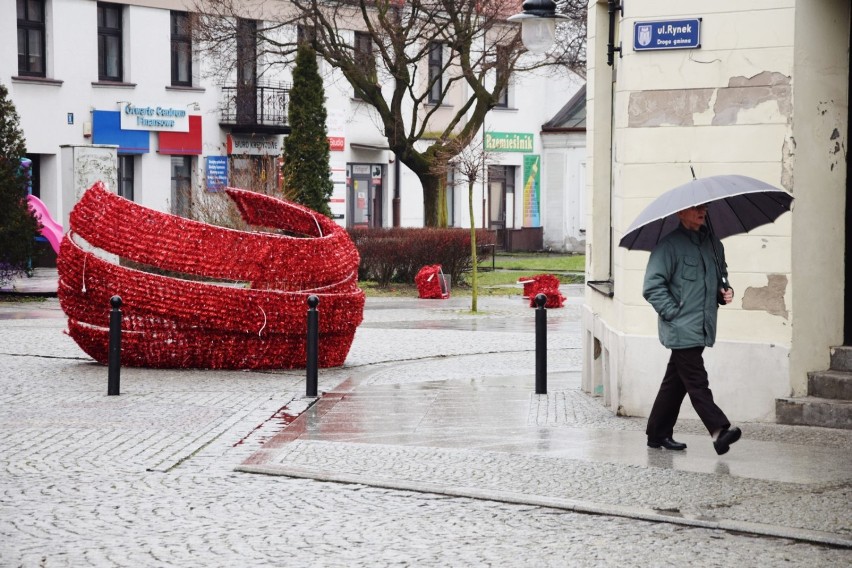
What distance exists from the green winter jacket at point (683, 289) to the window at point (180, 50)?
3057cm

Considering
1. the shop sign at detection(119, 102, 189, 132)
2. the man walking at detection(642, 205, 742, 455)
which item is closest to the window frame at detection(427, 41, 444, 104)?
the shop sign at detection(119, 102, 189, 132)

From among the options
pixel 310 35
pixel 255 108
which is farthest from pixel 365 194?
pixel 310 35

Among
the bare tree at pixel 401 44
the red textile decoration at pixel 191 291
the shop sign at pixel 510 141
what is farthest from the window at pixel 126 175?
the red textile decoration at pixel 191 291

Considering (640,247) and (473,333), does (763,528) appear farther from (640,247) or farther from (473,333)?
(473,333)

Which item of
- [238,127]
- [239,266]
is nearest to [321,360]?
[239,266]

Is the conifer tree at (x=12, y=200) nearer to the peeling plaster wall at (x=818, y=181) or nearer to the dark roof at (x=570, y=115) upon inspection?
the peeling plaster wall at (x=818, y=181)

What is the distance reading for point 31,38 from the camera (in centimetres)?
3506

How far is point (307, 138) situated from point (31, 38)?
7.93 m

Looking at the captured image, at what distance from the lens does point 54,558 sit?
642 cm

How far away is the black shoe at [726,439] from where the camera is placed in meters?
8.76

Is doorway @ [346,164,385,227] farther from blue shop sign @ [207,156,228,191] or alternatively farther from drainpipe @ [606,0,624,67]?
drainpipe @ [606,0,624,67]

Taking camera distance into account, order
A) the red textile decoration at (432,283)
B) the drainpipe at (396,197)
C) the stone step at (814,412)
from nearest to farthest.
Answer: the stone step at (814,412)
the red textile decoration at (432,283)
the drainpipe at (396,197)

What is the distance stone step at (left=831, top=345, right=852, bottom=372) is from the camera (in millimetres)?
10398

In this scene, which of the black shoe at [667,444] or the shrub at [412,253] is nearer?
the black shoe at [667,444]
